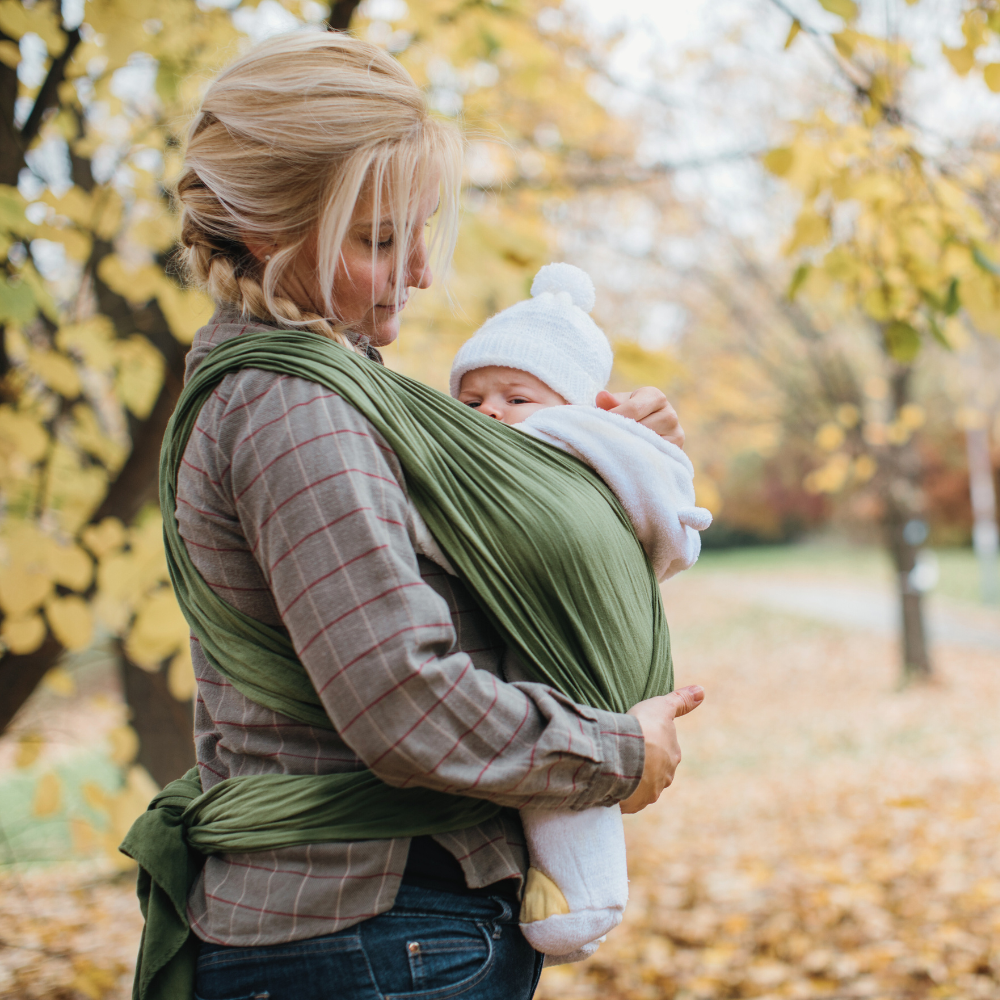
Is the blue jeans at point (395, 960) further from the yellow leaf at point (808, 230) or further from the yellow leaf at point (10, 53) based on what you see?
the yellow leaf at point (10, 53)

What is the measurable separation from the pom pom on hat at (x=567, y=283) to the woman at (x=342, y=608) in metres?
0.45

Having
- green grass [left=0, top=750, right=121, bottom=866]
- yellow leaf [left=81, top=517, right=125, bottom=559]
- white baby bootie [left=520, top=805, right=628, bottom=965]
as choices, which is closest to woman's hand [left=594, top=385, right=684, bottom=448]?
white baby bootie [left=520, top=805, right=628, bottom=965]

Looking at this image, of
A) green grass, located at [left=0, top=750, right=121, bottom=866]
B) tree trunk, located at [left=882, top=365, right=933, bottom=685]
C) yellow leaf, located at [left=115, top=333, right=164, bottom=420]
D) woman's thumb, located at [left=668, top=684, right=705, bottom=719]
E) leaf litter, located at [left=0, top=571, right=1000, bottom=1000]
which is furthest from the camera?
tree trunk, located at [left=882, top=365, right=933, bottom=685]

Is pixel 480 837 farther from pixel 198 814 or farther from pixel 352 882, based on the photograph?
pixel 198 814

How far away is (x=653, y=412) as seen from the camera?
1.38 metres

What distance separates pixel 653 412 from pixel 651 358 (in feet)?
4.68

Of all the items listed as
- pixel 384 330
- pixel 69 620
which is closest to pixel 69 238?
pixel 69 620

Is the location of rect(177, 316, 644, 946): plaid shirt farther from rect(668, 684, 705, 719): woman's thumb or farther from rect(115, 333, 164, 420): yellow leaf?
rect(115, 333, 164, 420): yellow leaf

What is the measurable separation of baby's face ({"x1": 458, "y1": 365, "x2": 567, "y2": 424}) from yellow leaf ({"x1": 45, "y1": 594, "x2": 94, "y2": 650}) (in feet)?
5.10

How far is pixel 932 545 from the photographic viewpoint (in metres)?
25.0

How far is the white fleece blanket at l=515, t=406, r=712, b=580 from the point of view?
3.95 feet

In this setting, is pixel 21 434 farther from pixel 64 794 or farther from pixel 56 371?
pixel 64 794

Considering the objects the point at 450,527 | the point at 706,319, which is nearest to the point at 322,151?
the point at 450,527

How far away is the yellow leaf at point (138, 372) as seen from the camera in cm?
290
